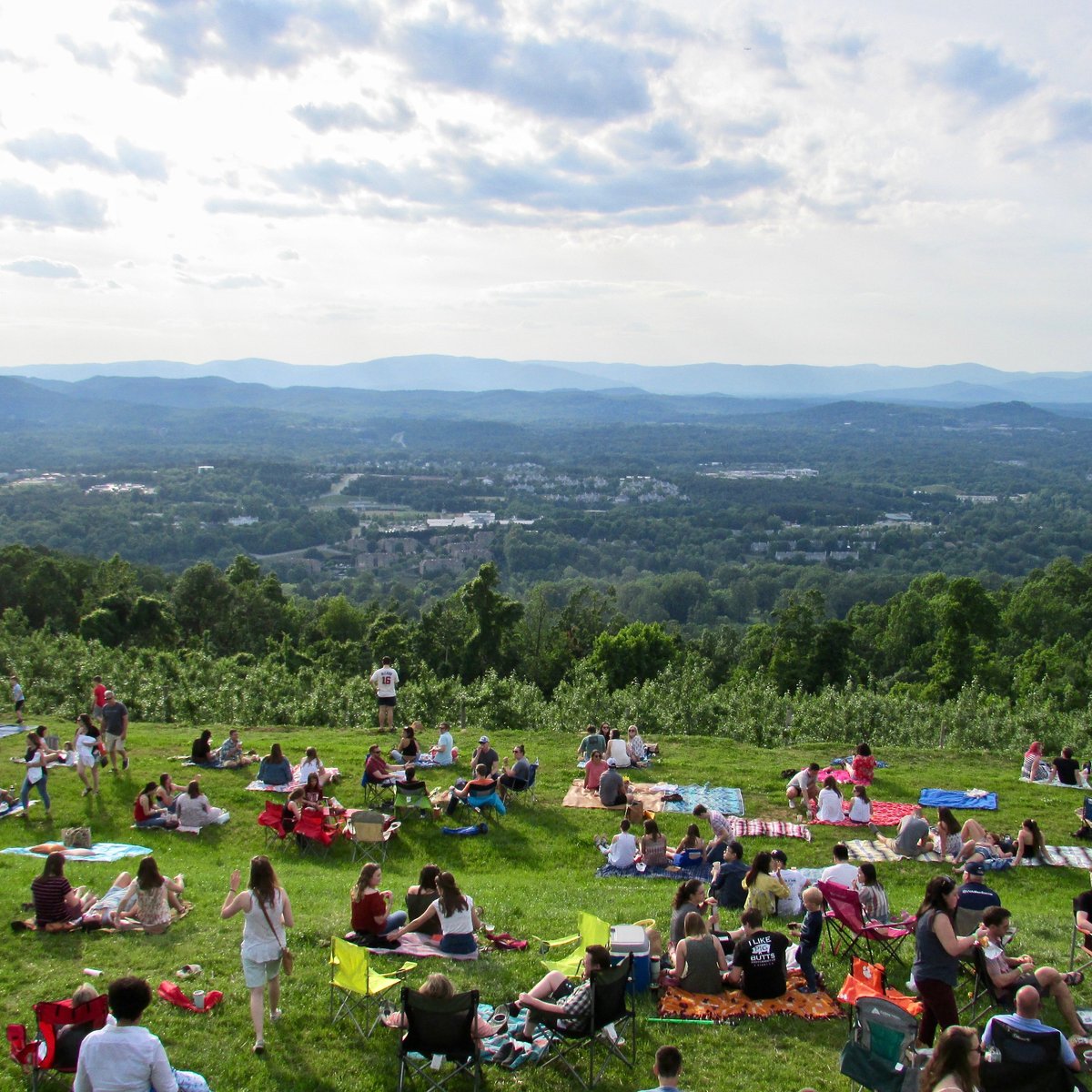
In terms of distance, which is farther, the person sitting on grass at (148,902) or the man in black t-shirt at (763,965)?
the person sitting on grass at (148,902)

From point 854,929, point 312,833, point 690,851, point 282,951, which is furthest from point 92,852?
point 854,929

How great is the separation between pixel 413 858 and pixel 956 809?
9.67m

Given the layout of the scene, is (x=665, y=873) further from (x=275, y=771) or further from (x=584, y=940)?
(x=275, y=771)

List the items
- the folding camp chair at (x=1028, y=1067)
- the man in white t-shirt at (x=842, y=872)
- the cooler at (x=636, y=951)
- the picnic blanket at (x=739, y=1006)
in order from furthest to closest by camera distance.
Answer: the man in white t-shirt at (x=842, y=872) < the cooler at (x=636, y=951) < the picnic blanket at (x=739, y=1006) < the folding camp chair at (x=1028, y=1067)

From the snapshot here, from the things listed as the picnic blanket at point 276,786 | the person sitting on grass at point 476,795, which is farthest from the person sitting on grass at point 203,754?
the person sitting on grass at point 476,795

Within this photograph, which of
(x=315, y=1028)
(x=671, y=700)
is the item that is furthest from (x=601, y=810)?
(x=671, y=700)

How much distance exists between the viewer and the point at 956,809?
54.2ft

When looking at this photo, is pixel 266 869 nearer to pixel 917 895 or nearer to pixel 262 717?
pixel 917 895

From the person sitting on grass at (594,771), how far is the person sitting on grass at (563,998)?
8.66m

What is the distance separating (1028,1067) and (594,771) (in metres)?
10.8

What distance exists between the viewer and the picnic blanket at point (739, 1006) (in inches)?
334

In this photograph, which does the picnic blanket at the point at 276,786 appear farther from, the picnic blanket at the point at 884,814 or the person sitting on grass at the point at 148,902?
the picnic blanket at the point at 884,814

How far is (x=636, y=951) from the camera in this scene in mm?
8797

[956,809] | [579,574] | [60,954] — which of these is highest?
[60,954]
